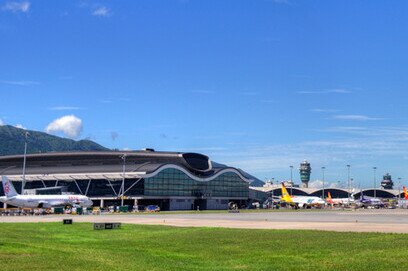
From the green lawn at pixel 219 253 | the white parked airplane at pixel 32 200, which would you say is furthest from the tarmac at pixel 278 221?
the white parked airplane at pixel 32 200

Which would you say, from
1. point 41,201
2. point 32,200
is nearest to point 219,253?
point 32,200

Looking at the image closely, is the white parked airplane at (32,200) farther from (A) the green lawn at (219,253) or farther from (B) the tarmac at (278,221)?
(A) the green lawn at (219,253)

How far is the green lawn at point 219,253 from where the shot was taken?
29188 millimetres

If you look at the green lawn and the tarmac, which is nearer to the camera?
the green lawn

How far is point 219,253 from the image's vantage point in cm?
3622

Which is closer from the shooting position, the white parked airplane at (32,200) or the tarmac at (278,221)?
the tarmac at (278,221)

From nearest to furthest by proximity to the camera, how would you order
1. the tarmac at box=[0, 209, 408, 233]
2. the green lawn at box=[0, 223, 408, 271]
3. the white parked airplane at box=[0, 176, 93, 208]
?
the green lawn at box=[0, 223, 408, 271]
the tarmac at box=[0, 209, 408, 233]
the white parked airplane at box=[0, 176, 93, 208]

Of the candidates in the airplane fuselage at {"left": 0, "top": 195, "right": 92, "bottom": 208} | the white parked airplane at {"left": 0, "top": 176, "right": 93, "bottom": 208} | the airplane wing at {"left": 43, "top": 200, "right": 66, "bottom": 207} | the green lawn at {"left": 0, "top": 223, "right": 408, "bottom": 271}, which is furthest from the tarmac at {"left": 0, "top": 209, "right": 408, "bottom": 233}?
the airplane wing at {"left": 43, "top": 200, "right": 66, "bottom": 207}

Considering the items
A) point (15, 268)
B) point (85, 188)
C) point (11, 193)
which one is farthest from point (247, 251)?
point (85, 188)

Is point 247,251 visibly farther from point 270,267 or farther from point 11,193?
point 11,193

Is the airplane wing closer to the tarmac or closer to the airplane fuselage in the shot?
the airplane fuselage

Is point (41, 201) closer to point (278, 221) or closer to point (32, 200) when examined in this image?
point (32, 200)

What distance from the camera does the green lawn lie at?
29188 millimetres

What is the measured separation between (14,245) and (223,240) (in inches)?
648
